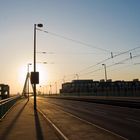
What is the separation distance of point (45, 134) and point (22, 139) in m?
1.66

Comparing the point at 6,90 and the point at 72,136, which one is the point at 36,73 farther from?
the point at 6,90

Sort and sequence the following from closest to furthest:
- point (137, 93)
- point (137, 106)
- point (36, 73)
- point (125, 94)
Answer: point (137, 106) → point (36, 73) → point (137, 93) → point (125, 94)

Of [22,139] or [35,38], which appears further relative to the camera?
[35,38]

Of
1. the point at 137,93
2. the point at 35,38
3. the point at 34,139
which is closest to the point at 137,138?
the point at 34,139

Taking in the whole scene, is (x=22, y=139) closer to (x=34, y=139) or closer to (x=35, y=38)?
(x=34, y=139)

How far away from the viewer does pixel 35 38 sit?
128ft

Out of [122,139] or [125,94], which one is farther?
[125,94]

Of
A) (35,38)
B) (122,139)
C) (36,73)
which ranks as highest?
(35,38)

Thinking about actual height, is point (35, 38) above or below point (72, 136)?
above

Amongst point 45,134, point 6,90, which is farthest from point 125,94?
point 45,134

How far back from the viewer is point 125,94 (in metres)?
87.0

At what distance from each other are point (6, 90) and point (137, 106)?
51248mm

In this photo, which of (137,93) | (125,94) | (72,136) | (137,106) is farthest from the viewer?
(125,94)

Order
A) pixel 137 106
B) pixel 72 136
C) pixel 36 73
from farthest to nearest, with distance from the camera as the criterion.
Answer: pixel 36 73, pixel 137 106, pixel 72 136
